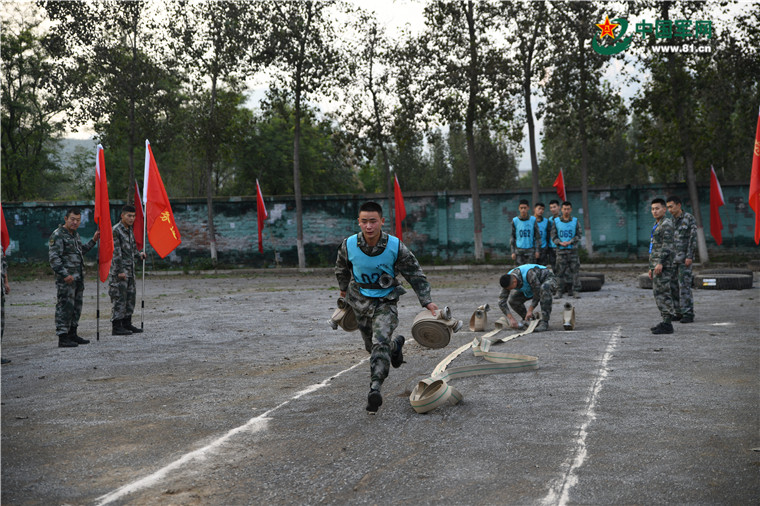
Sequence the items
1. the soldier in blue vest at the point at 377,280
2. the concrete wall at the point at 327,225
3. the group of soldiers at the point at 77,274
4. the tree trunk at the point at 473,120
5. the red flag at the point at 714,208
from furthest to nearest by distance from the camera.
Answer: the concrete wall at the point at 327,225
the tree trunk at the point at 473,120
the red flag at the point at 714,208
the group of soldiers at the point at 77,274
the soldier in blue vest at the point at 377,280

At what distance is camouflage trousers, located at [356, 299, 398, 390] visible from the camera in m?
5.60

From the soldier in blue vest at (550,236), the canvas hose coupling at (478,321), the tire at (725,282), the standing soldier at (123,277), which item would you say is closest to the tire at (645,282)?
the tire at (725,282)

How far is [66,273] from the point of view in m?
9.95

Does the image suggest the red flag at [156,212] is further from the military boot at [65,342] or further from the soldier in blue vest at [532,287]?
the soldier in blue vest at [532,287]

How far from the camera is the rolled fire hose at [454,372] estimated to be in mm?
5436

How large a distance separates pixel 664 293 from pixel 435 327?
5362 mm

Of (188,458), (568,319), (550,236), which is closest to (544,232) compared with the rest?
(550,236)

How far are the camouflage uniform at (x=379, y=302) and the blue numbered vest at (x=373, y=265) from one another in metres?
0.04

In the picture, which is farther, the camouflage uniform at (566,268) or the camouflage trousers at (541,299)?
the camouflage uniform at (566,268)

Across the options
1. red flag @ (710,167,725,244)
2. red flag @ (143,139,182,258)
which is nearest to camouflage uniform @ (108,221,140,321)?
red flag @ (143,139,182,258)

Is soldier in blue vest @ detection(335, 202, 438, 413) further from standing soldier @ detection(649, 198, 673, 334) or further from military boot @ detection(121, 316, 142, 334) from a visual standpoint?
military boot @ detection(121, 316, 142, 334)

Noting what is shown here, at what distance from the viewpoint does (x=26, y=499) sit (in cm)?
383

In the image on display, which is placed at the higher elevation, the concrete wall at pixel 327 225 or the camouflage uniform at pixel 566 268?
the concrete wall at pixel 327 225

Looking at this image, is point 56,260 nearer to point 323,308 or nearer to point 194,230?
point 323,308
